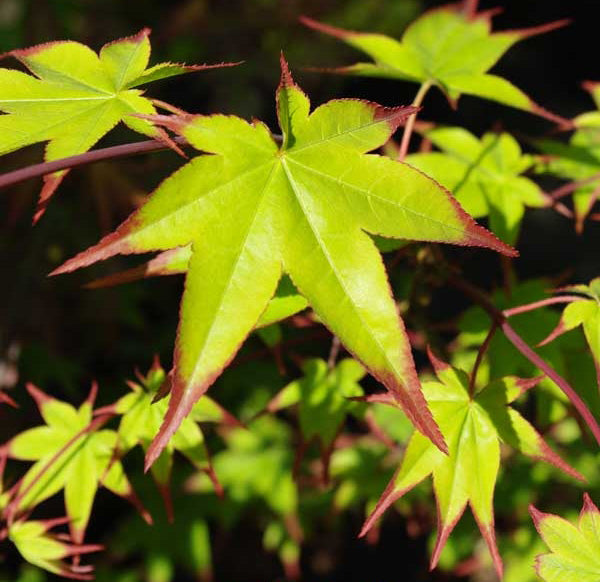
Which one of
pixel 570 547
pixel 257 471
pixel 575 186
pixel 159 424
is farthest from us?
pixel 257 471

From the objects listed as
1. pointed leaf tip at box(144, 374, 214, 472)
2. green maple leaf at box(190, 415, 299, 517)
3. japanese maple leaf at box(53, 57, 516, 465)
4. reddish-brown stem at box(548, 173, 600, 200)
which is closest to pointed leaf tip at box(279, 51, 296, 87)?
japanese maple leaf at box(53, 57, 516, 465)

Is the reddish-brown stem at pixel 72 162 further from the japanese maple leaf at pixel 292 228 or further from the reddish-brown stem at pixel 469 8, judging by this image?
the reddish-brown stem at pixel 469 8

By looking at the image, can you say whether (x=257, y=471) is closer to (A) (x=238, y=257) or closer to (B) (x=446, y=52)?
(B) (x=446, y=52)

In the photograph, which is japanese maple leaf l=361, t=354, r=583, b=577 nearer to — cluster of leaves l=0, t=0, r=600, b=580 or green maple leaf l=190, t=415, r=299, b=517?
cluster of leaves l=0, t=0, r=600, b=580

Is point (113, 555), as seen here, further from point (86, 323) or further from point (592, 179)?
point (592, 179)

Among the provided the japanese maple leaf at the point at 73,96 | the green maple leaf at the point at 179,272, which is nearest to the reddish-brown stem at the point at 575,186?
the green maple leaf at the point at 179,272

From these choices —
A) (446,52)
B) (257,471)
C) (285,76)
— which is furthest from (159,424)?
(257,471)

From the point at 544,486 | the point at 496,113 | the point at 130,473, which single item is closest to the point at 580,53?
the point at 496,113
